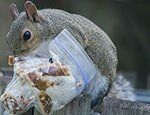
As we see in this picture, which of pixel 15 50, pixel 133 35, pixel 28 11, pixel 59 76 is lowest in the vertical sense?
pixel 59 76

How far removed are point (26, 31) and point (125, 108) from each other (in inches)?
24.4

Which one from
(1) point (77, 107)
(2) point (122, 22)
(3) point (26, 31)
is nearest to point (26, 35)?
(3) point (26, 31)

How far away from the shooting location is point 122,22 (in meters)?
6.62

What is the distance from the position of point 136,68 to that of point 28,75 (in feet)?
15.4

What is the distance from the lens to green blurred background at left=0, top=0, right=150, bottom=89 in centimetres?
627

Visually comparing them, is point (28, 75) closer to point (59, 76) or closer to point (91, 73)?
point (59, 76)

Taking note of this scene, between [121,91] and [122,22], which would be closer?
[121,91]

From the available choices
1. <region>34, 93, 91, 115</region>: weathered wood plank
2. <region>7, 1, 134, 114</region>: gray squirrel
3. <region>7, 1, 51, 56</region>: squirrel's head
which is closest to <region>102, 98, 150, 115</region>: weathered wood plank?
<region>34, 93, 91, 115</region>: weathered wood plank

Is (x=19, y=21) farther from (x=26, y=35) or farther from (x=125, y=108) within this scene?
(x=125, y=108)

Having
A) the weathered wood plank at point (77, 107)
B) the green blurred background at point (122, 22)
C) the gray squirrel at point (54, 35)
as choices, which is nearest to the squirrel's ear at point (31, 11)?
the gray squirrel at point (54, 35)

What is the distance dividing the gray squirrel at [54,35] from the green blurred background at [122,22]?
3.74m

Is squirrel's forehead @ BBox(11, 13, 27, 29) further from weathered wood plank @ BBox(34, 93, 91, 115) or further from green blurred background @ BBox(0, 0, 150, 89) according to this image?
green blurred background @ BBox(0, 0, 150, 89)

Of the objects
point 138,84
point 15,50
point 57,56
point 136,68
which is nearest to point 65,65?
point 57,56

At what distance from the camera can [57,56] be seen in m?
1.58
